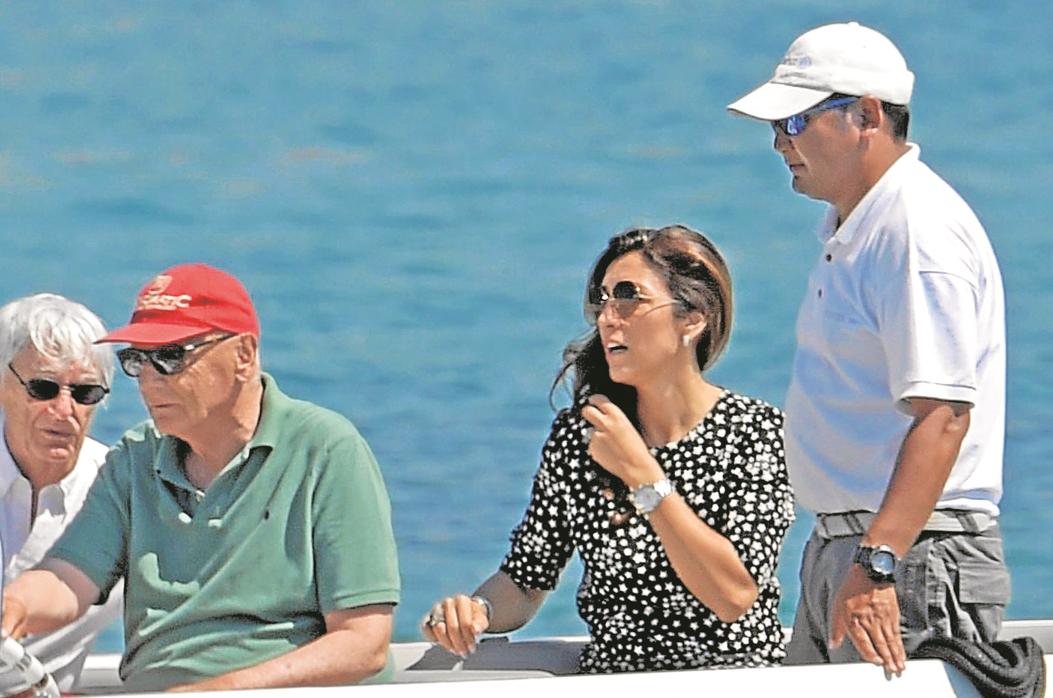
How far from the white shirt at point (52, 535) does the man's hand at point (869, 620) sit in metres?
1.29

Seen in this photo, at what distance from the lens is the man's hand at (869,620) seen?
112 inches

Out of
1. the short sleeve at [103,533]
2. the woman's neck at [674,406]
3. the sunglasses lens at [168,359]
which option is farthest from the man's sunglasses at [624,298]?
the short sleeve at [103,533]

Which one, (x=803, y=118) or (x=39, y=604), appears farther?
(x=39, y=604)

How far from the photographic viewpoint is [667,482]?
305 centimetres

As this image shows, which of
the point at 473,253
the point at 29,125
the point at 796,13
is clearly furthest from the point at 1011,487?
the point at 29,125

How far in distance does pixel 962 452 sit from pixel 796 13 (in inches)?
518

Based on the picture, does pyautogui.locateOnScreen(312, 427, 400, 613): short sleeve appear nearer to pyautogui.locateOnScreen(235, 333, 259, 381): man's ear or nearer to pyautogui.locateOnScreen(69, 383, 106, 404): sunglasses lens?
pyautogui.locateOnScreen(235, 333, 259, 381): man's ear

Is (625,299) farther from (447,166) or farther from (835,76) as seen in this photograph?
(447,166)

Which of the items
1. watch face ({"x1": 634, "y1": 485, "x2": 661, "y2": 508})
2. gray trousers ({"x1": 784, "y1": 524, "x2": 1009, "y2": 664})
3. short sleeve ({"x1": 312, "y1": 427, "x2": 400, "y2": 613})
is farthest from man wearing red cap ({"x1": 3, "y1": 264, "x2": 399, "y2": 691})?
→ gray trousers ({"x1": 784, "y1": 524, "x2": 1009, "y2": 664})

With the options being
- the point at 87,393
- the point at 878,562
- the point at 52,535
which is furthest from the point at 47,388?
the point at 878,562

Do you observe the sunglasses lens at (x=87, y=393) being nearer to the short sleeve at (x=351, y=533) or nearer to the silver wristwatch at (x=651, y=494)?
the short sleeve at (x=351, y=533)

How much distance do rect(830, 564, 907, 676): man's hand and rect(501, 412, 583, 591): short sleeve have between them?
52cm

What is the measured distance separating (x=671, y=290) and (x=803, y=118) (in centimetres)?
37

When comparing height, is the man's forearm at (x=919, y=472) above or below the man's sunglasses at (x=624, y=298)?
below
